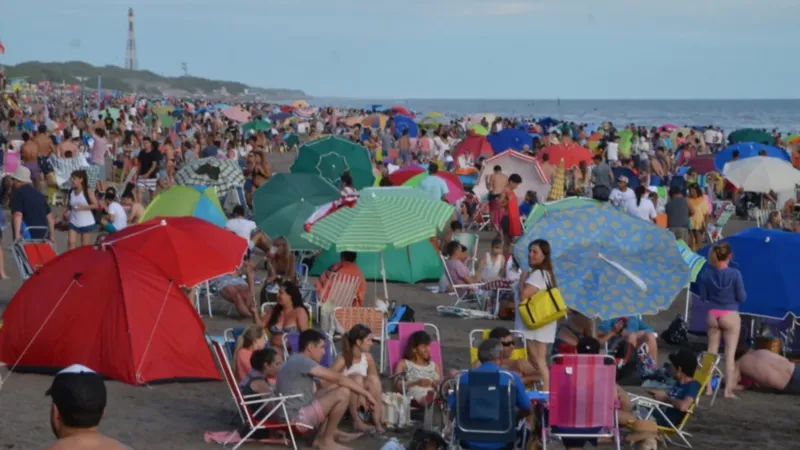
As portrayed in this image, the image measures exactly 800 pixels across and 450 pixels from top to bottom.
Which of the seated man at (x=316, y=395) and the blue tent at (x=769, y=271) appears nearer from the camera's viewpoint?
the seated man at (x=316, y=395)

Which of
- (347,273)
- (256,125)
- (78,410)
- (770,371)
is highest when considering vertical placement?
(78,410)

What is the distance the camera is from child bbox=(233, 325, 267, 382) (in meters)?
7.93

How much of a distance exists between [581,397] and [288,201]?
7.17 metres

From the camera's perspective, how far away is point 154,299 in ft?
28.9

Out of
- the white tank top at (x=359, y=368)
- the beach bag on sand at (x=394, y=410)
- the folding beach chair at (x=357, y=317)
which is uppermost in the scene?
the white tank top at (x=359, y=368)

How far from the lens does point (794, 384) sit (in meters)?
9.12

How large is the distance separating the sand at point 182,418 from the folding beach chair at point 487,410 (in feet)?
3.25

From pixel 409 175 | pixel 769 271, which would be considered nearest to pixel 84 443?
pixel 769 271

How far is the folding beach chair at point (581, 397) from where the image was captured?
659 cm

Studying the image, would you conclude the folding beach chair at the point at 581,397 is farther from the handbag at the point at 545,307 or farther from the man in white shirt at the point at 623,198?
the man in white shirt at the point at 623,198

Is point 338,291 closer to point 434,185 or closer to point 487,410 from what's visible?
point 487,410

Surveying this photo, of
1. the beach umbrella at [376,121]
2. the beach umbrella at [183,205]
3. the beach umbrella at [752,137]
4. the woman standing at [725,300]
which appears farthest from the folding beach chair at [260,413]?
the beach umbrella at [376,121]

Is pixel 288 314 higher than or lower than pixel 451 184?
lower

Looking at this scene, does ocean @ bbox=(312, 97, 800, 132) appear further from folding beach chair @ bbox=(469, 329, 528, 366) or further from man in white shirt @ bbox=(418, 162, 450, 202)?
folding beach chair @ bbox=(469, 329, 528, 366)
